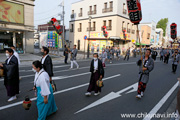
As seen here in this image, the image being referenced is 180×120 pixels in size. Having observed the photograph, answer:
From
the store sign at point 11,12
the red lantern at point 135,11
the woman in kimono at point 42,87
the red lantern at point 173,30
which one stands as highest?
the store sign at point 11,12

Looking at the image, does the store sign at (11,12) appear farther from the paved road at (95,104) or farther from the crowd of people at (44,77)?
the crowd of people at (44,77)

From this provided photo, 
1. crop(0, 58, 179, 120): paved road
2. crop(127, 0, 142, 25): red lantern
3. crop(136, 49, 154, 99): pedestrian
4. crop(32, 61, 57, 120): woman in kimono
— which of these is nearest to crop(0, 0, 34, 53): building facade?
crop(0, 58, 179, 120): paved road

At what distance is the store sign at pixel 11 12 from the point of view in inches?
643

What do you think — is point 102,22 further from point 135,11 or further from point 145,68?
point 145,68

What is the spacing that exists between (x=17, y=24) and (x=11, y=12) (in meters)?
1.54

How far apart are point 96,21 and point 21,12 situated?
53.9 ft

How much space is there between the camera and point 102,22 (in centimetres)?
2959

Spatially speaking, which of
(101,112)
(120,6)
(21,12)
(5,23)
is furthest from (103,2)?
(101,112)

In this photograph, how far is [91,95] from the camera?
543 cm

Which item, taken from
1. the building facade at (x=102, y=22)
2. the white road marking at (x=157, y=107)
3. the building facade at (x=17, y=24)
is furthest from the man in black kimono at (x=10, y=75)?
the building facade at (x=102, y=22)

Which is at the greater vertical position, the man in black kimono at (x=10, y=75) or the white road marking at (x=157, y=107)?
the man in black kimono at (x=10, y=75)

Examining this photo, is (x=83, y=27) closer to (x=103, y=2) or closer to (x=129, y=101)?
(x=103, y=2)

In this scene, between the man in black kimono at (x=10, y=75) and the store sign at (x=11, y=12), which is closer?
the man in black kimono at (x=10, y=75)

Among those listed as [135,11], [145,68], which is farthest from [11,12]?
[145,68]
